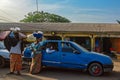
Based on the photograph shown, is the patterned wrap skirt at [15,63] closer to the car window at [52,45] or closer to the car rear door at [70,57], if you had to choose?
the car window at [52,45]

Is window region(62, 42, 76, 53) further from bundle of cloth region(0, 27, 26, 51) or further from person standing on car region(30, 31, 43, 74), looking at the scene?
bundle of cloth region(0, 27, 26, 51)

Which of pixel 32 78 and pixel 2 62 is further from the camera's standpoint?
pixel 2 62

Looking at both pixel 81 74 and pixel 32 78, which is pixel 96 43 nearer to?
pixel 81 74

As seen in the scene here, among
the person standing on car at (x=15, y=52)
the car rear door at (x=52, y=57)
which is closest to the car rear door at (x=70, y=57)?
the car rear door at (x=52, y=57)

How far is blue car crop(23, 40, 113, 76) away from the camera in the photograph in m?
13.1

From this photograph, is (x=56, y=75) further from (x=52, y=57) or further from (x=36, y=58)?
(x=36, y=58)

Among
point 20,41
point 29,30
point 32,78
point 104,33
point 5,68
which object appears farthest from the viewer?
point 29,30

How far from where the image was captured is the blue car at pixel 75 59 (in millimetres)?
13125

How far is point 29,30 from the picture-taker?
92.2 ft

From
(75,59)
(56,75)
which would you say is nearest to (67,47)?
(75,59)

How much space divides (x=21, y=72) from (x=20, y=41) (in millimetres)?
1627

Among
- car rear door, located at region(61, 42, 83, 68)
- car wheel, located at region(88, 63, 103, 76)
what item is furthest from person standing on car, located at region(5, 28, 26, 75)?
car wheel, located at region(88, 63, 103, 76)

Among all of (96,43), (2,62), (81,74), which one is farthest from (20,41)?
(96,43)

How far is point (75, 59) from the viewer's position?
1321 cm
